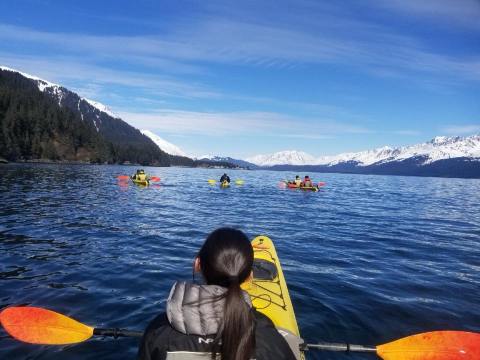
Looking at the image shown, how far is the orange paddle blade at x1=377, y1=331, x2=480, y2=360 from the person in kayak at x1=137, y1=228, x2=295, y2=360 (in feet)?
11.6

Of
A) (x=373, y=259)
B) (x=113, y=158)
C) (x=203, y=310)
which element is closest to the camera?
(x=203, y=310)

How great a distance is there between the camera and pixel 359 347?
604 centimetres

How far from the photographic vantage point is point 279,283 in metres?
8.20

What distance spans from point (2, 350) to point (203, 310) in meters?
5.49

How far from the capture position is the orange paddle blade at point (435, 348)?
20.3 ft

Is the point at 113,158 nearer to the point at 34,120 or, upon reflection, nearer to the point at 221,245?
the point at 34,120

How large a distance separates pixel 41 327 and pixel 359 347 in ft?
16.7

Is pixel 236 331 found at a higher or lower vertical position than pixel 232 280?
lower

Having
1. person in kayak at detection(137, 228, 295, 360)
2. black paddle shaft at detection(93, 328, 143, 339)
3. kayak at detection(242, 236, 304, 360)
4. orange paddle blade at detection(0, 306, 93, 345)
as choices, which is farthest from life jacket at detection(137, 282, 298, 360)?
orange paddle blade at detection(0, 306, 93, 345)

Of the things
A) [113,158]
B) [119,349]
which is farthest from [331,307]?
[113,158]

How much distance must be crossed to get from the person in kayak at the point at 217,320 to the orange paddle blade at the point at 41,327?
3.39 meters

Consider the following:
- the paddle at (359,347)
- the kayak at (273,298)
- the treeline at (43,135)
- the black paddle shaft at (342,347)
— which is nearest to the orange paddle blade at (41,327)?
the paddle at (359,347)

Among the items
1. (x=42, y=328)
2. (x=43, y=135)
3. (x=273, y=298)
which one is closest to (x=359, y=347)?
(x=273, y=298)

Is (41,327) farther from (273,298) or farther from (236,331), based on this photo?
(236,331)
